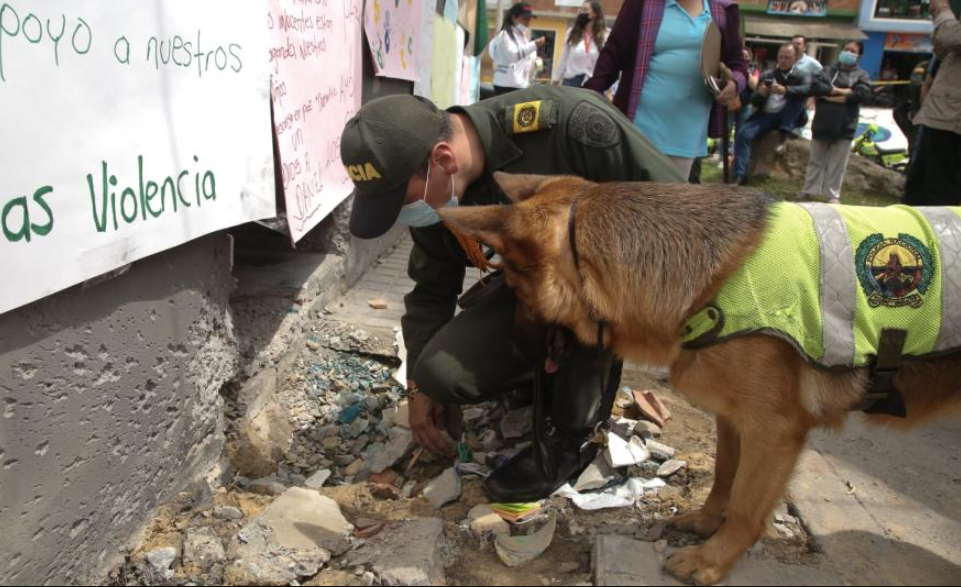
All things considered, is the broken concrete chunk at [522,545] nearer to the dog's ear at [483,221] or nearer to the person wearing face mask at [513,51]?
the dog's ear at [483,221]

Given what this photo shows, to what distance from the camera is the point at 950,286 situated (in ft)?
5.84

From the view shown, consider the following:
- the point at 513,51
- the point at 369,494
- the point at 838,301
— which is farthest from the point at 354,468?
the point at 513,51

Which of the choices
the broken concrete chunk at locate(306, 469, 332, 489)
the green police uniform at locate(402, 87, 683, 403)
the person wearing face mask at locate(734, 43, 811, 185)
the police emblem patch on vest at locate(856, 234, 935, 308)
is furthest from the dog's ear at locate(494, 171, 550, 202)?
the person wearing face mask at locate(734, 43, 811, 185)

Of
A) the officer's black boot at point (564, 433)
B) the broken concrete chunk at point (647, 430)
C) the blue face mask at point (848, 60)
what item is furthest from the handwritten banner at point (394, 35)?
the blue face mask at point (848, 60)

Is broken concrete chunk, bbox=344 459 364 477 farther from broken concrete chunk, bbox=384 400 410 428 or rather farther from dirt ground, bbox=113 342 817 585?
broken concrete chunk, bbox=384 400 410 428

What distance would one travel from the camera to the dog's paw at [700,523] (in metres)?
2.21

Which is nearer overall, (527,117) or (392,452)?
(527,117)

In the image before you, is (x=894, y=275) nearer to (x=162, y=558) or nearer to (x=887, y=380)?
(x=887, y=380)

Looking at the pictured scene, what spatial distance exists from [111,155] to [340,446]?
1759 millimetres

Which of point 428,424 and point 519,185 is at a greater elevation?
point 519,185

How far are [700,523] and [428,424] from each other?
1.19 metres

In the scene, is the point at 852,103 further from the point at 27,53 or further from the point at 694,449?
the point at 27,53

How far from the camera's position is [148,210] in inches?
75.5

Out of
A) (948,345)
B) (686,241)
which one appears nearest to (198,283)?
(686,241)
